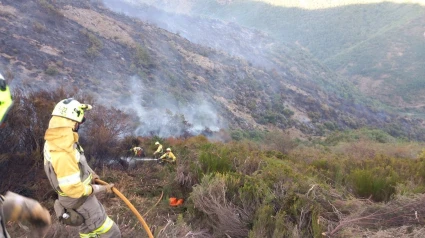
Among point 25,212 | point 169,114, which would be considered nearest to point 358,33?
point 169,114

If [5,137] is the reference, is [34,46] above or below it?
below

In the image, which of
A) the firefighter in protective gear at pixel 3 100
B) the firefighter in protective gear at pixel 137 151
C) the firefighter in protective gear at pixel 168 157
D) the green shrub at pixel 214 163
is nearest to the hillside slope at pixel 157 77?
the firefighter in protective gear at pixel 137 151

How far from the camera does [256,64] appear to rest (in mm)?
42500

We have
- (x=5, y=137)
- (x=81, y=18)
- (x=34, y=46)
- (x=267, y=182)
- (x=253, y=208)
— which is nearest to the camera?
(x=253, y=208)

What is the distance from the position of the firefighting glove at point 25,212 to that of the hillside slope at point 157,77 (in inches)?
256

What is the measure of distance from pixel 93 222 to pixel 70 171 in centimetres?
69

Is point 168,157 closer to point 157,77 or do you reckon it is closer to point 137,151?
point 137,151

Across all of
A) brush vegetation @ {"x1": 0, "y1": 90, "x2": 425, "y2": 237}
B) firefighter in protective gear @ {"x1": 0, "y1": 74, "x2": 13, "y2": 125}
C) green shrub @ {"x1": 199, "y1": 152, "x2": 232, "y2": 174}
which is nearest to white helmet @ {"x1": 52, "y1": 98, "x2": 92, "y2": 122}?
firefighter in protective gear @ {"x1": 0, "y1": 74, "x2": 13, "y2": 125}

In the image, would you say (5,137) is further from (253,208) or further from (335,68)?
(335,68)

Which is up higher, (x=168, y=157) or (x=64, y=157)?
(x=64, y=157)

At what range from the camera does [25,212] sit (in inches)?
78.3

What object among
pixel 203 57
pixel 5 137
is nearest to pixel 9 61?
pixel 5 137

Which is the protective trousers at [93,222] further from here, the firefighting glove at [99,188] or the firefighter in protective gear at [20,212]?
the firefighter in protective gear at [20,212]

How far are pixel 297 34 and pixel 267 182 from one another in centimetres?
7543
